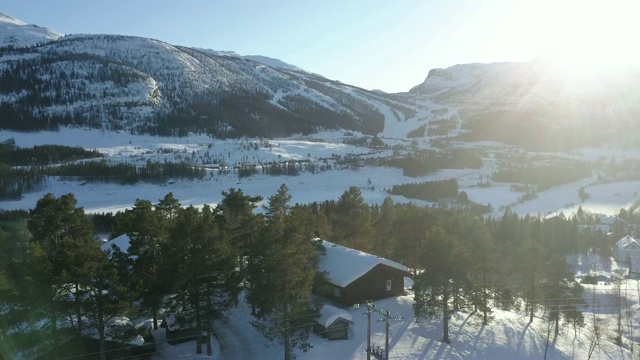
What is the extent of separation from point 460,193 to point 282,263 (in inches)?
4692

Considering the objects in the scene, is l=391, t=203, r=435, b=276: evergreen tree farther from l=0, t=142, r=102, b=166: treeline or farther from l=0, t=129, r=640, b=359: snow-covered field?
l=0, t=142, r=102, b=166: treeline

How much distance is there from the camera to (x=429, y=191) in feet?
443

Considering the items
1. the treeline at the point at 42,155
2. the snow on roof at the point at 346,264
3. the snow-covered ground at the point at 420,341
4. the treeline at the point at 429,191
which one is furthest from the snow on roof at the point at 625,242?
the treeline at the point at 42,155

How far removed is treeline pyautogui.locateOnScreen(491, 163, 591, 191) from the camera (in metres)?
172

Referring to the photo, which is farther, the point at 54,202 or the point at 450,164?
the point at 450,164

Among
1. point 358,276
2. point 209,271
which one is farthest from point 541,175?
point 209,271

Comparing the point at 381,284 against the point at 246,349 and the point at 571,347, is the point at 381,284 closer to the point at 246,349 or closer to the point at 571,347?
the point at 246,349

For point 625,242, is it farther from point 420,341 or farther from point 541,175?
point 420,341

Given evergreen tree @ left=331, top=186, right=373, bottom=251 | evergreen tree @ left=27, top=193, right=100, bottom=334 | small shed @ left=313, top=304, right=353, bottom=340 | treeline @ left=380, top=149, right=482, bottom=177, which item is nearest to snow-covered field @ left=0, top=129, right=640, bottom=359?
small shed @ left=313, top=304, right=353, bottom=340

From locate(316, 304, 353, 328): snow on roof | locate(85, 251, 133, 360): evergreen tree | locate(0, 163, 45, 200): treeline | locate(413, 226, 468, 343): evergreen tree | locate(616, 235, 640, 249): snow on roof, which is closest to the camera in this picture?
locate(85, 251, 133, 360): evergreen tree

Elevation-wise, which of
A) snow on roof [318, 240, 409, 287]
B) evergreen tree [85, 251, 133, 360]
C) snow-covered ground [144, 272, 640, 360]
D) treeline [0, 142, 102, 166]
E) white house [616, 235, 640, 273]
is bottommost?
white house [616, 235, 640, 273]

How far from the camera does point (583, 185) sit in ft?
591

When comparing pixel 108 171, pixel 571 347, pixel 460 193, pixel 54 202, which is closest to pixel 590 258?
pixel 460 193

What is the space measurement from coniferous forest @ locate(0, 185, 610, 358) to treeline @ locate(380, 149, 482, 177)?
126041mm
